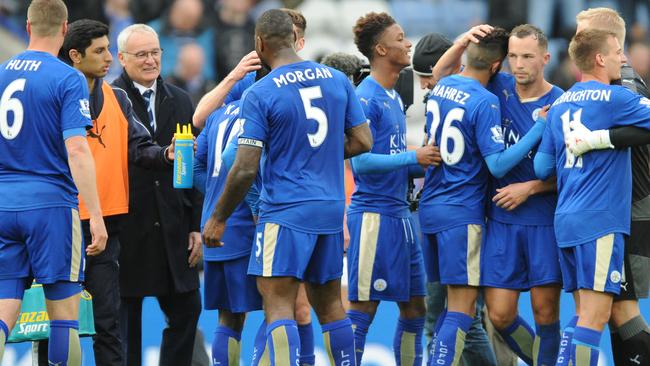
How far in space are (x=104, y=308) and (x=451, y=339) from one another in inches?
93.0

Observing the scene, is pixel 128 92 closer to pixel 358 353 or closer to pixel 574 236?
pixel 358 353

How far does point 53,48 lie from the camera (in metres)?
7.25

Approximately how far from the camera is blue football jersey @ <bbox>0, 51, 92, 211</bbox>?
707 cm

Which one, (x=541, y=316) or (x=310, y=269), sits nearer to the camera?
(x=310, y=269)

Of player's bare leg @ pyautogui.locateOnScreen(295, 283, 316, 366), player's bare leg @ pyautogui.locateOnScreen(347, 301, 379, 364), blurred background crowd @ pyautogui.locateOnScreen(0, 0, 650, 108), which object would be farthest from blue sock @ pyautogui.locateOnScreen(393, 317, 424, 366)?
blurred background crowd @ pyautogui.locateOnScreen(0, 0, 650, 108)

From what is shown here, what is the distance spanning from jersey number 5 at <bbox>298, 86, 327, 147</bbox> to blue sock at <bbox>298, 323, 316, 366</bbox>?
1.45 metres

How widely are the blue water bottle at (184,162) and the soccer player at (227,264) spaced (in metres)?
0.12

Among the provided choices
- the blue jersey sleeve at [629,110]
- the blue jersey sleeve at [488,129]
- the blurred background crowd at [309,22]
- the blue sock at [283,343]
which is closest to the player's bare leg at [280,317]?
the blue sock at [283,343]

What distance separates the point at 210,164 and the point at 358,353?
174 centimetres

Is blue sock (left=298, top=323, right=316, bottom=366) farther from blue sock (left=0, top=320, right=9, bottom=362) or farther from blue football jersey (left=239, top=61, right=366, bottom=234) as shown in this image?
blue sock (left=0, top=320, right=9, bottom=362)

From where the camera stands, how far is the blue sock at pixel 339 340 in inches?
287

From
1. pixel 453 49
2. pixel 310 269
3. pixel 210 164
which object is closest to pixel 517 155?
pixel 453 49

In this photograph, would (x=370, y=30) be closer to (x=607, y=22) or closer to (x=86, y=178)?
(x=607, y=22)

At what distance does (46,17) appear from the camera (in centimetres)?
716
